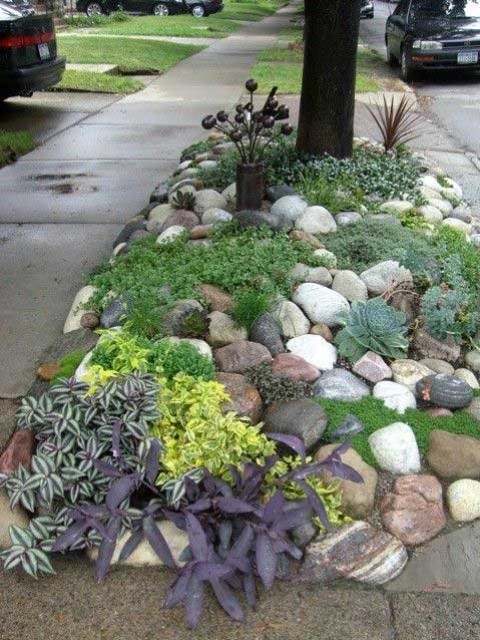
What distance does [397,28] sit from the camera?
52.5ft

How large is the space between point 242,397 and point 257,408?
0.27 feet

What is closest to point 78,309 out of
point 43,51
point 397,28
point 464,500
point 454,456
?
point 454,456

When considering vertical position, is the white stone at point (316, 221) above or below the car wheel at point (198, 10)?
above

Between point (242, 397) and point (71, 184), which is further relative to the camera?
point (71, 184)

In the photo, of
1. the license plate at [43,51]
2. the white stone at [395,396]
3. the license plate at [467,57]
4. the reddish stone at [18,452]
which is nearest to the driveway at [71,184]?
the reddish stone at [18,452]

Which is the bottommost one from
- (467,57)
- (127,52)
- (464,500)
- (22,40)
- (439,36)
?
(127,52)

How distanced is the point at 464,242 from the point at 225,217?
1600mm

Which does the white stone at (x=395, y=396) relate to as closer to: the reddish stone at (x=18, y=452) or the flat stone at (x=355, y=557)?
the flat stone at (x=355, y=557)

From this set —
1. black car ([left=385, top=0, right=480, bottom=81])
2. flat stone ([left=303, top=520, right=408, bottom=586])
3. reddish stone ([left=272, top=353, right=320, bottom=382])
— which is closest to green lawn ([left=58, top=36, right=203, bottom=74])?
black car ([left=385, top=0, right=480, bottom=81])

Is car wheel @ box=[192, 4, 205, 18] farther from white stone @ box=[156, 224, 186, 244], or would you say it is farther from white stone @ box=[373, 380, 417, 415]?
white stone @ box=[373, 380, 417, 415]

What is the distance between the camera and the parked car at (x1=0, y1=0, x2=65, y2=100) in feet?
32.7

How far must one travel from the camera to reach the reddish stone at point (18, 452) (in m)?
3.21

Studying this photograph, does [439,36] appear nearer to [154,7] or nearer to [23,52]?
[23,52]

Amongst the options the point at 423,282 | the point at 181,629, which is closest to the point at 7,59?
the point at 423,282
